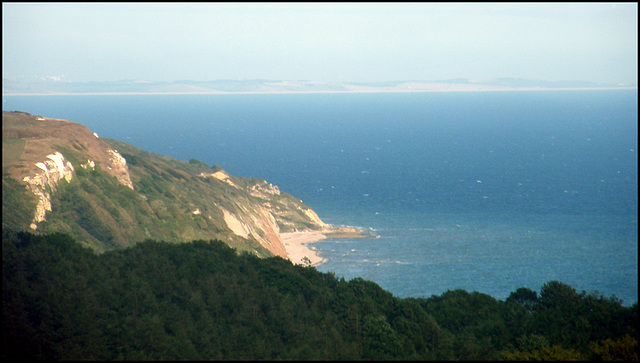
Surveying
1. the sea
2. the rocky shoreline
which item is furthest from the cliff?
the sea

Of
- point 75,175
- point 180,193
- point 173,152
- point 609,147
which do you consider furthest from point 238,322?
point 609,147

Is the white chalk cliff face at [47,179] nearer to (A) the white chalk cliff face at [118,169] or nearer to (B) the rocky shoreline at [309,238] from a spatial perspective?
(A) the white chalk cliff face at [118,169]

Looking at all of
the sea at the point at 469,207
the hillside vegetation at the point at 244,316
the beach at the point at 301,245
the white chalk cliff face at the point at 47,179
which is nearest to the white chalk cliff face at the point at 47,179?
the white chalk cliff face at the point at 47,179

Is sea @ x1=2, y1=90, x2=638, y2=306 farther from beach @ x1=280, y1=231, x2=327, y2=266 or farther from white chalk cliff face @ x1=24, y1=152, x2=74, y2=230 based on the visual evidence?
white chalk cliff face @ x1=24, y1=152, x2=74, y2=230

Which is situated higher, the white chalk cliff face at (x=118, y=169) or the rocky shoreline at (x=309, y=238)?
the white chalk cliff face at (x=118, y=169)

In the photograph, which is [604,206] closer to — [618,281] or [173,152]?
[618,281]
